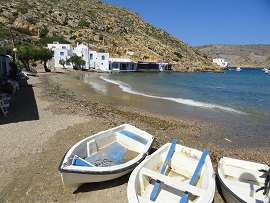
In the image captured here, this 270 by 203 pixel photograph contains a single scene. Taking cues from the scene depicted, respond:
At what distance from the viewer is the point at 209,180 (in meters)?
4.99

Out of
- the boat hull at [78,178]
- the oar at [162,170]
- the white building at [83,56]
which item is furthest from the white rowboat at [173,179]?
the white building at [83,56]

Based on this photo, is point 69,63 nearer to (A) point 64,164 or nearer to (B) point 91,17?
(B) point 91,17

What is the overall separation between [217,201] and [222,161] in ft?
4.06

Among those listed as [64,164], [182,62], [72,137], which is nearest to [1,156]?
[72,137]

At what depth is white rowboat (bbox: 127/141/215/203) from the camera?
15.1 feet

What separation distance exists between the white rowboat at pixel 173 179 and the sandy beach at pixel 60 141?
2.60ft

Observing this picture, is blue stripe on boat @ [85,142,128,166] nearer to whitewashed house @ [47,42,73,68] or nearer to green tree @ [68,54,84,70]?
green tree @ [68,54,84,70]

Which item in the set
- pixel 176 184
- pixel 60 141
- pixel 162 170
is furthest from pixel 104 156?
pixel 176 184

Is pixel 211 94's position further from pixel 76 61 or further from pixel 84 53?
pixel 84 53

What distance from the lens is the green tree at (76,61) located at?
171ft

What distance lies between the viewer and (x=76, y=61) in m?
52.8

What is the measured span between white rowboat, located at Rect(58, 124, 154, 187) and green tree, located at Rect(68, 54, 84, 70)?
4796 centimetres

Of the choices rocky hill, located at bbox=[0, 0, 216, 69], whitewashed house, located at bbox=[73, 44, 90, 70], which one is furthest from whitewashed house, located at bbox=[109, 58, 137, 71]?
whitewashed house, located at bbox=[73, 44, 90, 70]

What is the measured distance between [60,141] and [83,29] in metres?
77.3
